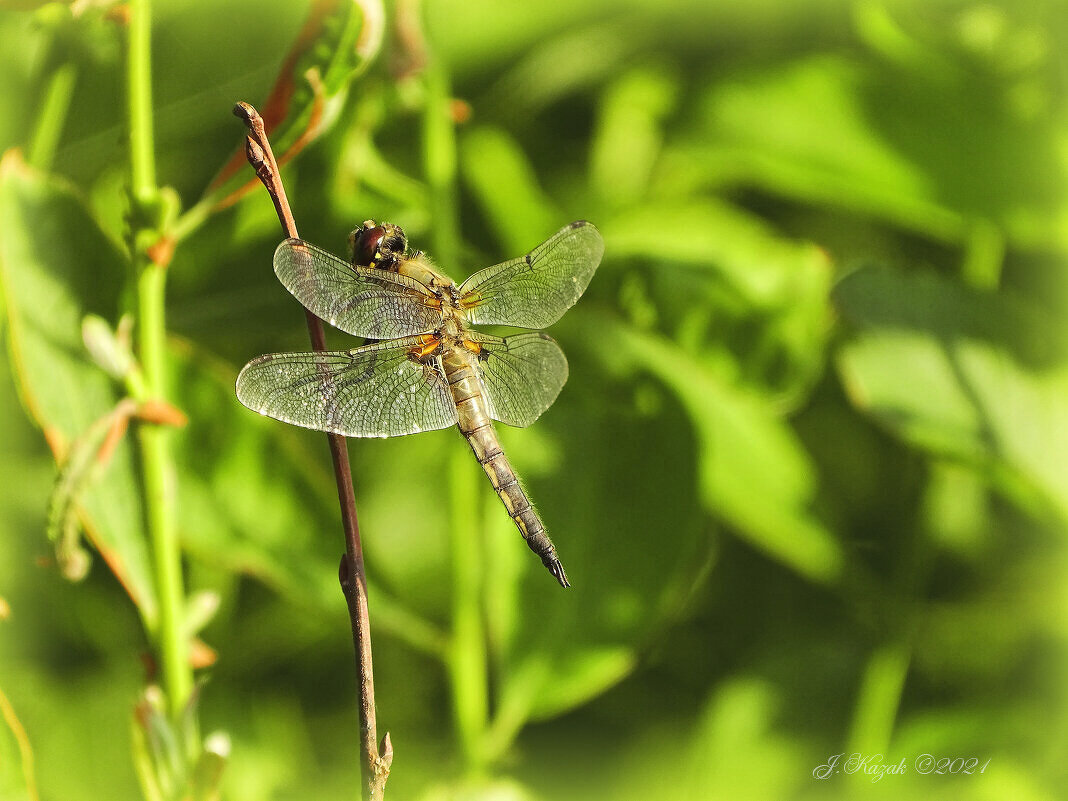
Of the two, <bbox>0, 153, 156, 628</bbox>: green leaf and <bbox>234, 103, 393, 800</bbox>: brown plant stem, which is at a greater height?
<bbox>0, 153, 156, 628</bbox>: green leaf

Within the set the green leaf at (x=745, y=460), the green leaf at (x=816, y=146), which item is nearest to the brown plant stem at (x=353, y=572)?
the green leaf at (x=745, y=460)

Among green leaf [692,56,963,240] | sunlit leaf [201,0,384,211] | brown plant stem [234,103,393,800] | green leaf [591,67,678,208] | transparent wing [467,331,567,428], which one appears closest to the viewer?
brown plant stem [234,103,393,800]

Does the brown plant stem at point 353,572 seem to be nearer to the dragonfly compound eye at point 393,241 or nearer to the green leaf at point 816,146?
the dragonfly compound eye at point 393,241

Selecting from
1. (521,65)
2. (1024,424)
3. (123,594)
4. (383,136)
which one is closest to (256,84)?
(383,136)

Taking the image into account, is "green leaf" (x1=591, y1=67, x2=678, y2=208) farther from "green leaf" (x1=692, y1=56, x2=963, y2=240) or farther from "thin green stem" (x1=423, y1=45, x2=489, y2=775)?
"thin green stem" (x1=423, y1=45, x2=489, y2=775)

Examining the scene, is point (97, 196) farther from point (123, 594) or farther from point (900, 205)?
point (900, 205)

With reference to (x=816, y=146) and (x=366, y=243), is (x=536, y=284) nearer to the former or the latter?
(x=366, y=243)

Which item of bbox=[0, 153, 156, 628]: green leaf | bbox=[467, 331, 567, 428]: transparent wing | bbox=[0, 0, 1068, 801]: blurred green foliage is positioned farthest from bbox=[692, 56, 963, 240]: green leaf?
bbox=[0, 153, 156, 628]: green leaf
